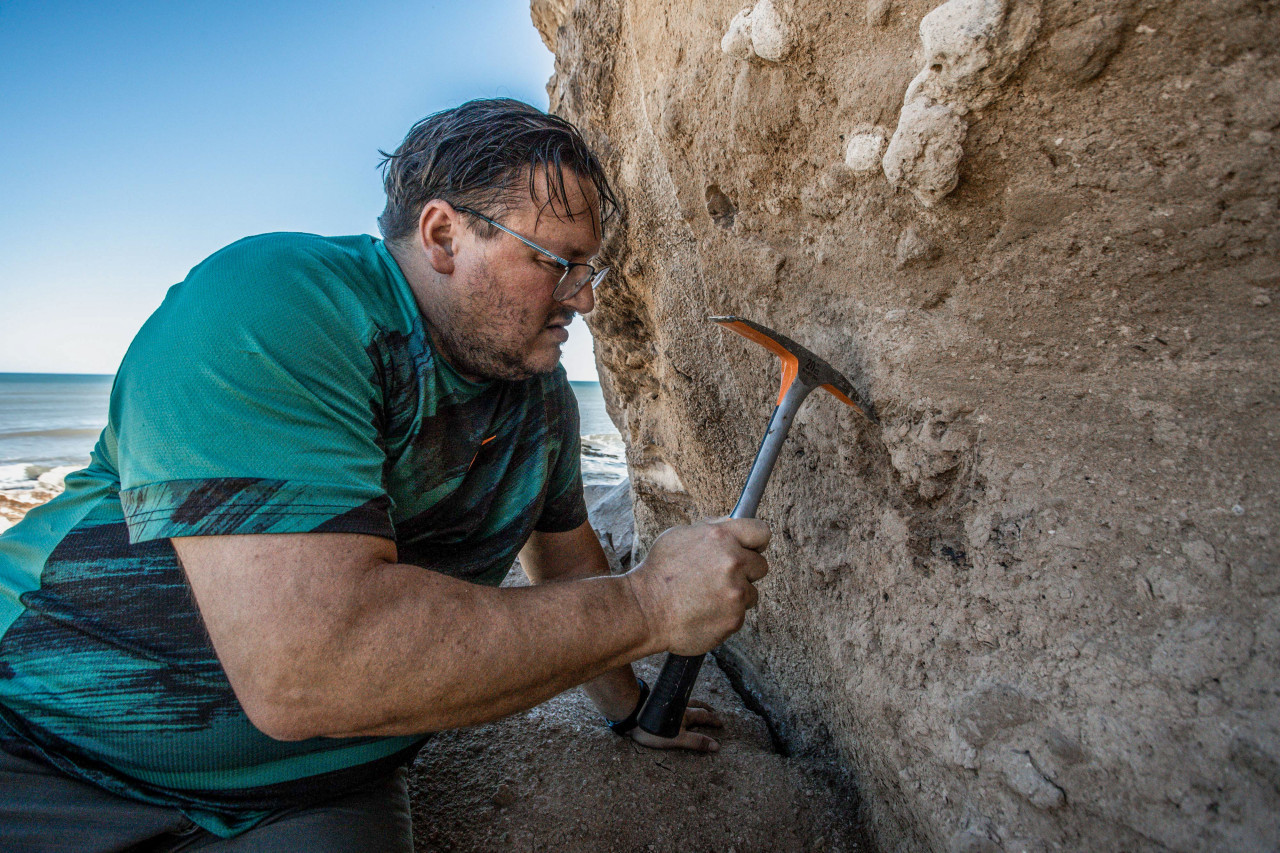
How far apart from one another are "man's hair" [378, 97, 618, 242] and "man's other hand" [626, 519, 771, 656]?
0.74 meters

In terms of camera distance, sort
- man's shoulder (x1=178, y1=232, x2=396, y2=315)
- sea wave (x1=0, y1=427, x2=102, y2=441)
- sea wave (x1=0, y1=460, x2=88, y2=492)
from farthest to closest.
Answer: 1. sea wave (x1=0, y1=427, x2=102, y2=441)
2. sea wave (x1=0, y1=460, x2=88, y2=492)
3. man's shoulder (x1=178, y1=232, x2=396, y2=315)

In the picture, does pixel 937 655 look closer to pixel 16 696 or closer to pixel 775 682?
pixel 775 682

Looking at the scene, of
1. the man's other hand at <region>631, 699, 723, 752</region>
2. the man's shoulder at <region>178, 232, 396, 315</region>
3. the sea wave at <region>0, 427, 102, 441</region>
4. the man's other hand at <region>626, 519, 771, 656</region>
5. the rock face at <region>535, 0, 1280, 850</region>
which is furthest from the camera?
the sea wave at <region>0, 427, 102, 441</region>

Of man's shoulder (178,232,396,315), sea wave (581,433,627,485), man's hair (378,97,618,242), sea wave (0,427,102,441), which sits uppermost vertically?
man's hair (378,97,618,242)

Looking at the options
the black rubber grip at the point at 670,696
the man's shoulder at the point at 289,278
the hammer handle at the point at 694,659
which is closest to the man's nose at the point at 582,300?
the man's shoulder at the point at 289,278

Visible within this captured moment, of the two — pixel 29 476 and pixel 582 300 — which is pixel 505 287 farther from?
pixel 29 476

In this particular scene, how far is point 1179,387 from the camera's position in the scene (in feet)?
3.23

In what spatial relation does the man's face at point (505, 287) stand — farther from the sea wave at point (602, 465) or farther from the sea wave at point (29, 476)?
the sea wave at point (29, 476)

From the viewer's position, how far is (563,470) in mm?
1755

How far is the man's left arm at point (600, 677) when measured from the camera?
163 centimetres

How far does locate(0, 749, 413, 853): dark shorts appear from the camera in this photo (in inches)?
42.7

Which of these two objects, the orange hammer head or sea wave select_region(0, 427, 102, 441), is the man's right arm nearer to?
the orange hammer head

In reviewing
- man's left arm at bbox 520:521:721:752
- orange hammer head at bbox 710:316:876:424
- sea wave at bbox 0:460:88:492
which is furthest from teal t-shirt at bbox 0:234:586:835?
sea wave at bbox 0:460:88:492

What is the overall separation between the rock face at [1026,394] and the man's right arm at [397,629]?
426mm
